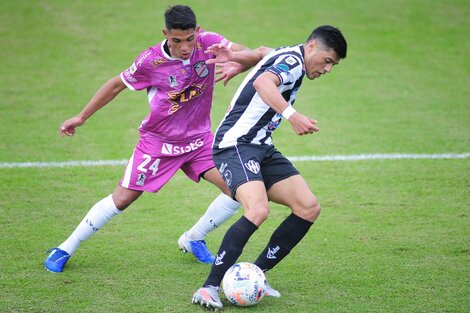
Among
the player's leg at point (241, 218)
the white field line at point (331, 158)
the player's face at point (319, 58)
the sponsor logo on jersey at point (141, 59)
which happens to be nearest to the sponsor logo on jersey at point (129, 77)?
the sponsor logo on jersey at point (141, 59)

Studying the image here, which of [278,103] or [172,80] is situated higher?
[278,103]

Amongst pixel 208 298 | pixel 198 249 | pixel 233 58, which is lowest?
pixel 198 249

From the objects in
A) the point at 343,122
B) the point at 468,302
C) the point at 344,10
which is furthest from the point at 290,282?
the point at 344,10

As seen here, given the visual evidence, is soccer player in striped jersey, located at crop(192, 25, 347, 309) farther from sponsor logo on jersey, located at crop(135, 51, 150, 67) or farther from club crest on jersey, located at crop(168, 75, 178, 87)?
sponsor logo on jersey, located at crop(135, 51, 150, 67)

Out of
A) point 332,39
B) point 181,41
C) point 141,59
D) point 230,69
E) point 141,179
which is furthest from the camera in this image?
point 141,179

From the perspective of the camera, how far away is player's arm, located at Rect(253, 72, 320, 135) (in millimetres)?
5277

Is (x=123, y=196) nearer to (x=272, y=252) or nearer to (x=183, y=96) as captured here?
(x=183, y=96)

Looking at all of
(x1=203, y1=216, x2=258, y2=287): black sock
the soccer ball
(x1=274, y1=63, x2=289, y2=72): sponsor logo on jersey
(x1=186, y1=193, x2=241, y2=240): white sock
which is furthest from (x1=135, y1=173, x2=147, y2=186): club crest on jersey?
(x1=274, y1=63, x2=289, y2=72): sponsor logo on jersey

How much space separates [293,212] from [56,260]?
215cm

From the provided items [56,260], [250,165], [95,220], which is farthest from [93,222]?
[250,165]

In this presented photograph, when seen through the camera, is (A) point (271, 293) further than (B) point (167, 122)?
No

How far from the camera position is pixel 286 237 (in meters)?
5.84

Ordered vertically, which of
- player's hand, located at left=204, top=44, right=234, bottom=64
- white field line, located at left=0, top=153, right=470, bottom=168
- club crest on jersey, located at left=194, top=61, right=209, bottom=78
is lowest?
white field line, located at left=0, top=153, right=470, bottom=168

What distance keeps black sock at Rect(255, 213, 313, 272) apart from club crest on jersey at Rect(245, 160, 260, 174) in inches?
18.8
